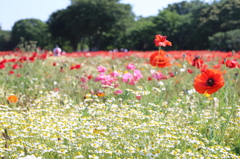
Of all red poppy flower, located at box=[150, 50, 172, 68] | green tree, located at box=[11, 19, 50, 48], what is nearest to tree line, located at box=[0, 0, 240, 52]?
green tree, located at box=[11, 19, 50, 48]

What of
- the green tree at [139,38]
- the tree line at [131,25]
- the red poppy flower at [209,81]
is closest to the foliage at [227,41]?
the tree line at [131,25]

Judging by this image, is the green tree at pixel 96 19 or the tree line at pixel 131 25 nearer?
the tree line at pixel 131 25

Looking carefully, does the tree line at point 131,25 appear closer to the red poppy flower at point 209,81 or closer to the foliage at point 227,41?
the foliage at point 227,41

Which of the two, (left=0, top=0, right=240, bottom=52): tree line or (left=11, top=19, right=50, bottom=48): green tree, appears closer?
(left=0, top=0, right=240, bottom=52): tree line

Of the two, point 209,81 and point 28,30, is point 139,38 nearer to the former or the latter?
point 28,30

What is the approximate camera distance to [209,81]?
3.45m

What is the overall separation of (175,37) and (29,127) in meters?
38.6

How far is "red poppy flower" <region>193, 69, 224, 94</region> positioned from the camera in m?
3.34

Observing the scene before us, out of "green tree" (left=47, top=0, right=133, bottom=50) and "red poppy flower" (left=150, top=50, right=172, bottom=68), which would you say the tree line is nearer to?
"green tree" (left=47, top=0, right=133, bottom=50)

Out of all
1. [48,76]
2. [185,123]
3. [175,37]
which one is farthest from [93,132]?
[175,37]

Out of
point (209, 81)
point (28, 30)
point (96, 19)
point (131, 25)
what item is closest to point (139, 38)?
point (131, 25)

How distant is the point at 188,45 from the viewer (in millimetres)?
37312

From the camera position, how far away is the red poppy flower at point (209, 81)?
11.0 feet

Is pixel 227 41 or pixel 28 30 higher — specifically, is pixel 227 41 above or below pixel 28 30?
below
